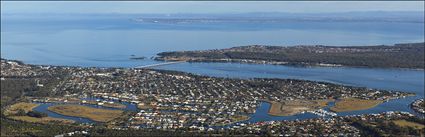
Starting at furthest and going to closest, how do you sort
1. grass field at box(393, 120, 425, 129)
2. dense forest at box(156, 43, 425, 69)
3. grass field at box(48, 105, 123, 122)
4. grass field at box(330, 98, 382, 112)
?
dense forest at box(156, 43, 425, 69)
grass field at box(330, 98, 382, 112)
grass field at box(48, 105, 123, 122)
grass field at box(393, 120, 425, 129)

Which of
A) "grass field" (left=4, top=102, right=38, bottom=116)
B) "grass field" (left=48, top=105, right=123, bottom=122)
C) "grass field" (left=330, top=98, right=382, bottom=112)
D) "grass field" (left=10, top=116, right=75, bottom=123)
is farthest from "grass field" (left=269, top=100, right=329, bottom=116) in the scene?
"grass field" (left=4, top=102, right=38, bottom=116)

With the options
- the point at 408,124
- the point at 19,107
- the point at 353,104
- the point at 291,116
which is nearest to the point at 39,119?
the point at 19,107

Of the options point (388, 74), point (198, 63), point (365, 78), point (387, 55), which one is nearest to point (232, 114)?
point (365, 78)

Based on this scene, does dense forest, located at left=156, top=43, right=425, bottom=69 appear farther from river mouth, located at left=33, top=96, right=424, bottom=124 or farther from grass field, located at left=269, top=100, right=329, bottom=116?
grass field, located at left=269, top=100, right=329, bottom=116

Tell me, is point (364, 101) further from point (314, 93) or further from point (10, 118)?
point (10, 118)

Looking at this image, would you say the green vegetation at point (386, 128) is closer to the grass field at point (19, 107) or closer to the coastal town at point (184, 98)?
the coastal town at point (184, 98)

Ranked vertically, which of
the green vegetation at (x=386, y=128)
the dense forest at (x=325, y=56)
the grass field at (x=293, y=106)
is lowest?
the green vegetation at (x=386, y=128)

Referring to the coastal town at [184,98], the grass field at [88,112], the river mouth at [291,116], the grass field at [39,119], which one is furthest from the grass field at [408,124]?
the grass field at [39,119]
